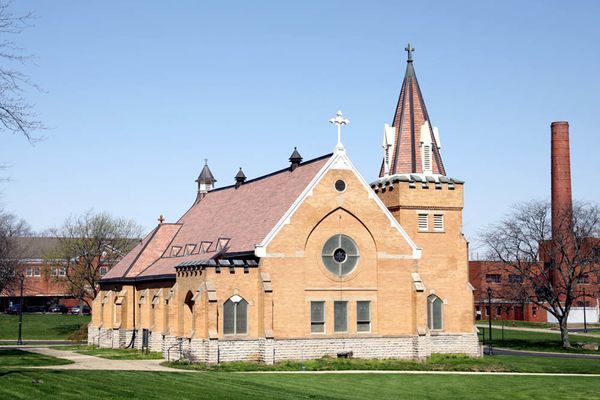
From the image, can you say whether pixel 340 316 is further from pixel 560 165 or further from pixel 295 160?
pixel 560 165

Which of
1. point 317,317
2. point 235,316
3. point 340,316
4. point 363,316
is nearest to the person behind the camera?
point 235,316

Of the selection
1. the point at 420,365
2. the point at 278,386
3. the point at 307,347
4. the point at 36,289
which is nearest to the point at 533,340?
the point at 420,365

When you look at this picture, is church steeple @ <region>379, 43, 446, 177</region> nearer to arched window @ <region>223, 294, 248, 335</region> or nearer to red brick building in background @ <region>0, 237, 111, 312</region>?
arched window @ <region>223, 294, 248, 335</region>

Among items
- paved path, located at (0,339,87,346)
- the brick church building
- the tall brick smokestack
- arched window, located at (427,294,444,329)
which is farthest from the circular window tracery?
the tall brick smokestack

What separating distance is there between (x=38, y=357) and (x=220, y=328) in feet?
33.2

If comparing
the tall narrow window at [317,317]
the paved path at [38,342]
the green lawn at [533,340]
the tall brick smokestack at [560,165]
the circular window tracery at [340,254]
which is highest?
the tall brick smokestack at [560,165]

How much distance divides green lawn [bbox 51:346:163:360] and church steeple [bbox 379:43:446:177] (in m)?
17.1

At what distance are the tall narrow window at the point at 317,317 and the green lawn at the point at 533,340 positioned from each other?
24.4m

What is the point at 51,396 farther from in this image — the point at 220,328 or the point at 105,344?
the point at 105,344

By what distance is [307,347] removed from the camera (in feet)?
142

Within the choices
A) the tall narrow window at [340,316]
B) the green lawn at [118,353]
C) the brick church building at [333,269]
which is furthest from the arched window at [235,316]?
the green lawn at [118,353]

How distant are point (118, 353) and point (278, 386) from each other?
21200 mm

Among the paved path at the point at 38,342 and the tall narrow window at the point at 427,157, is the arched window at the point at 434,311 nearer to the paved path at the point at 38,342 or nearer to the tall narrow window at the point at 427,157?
the tall narrow window at the point at 427,157

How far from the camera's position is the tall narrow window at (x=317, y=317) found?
4403 cm
